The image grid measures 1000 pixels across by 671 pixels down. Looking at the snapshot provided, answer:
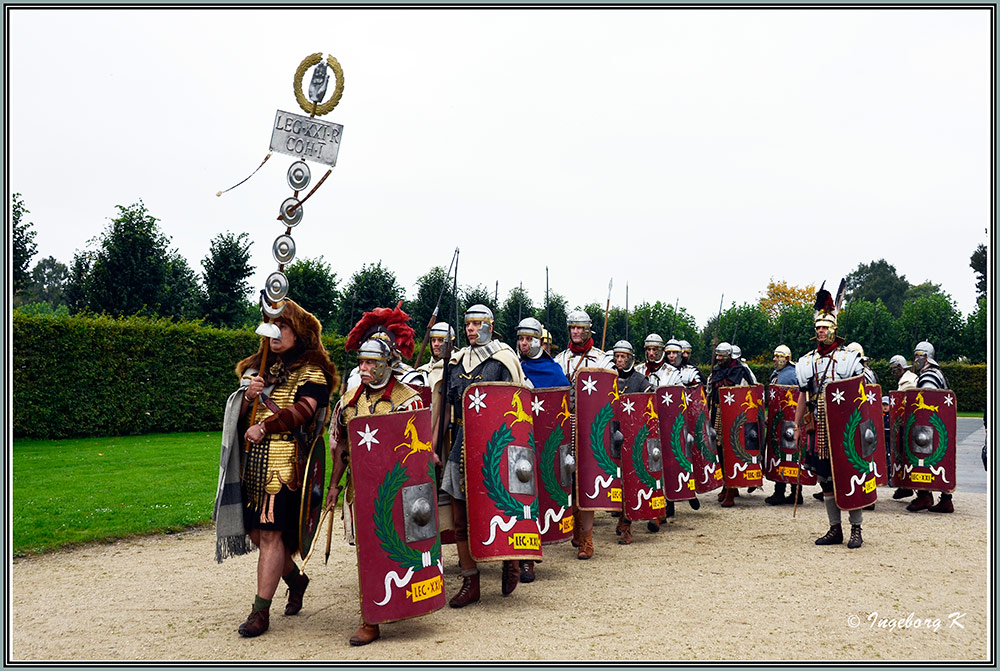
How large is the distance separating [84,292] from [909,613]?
2797 cm

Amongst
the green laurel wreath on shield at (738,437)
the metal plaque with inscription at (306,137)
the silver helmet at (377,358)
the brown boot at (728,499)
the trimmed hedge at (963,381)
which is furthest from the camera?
the trimmed hedge at (963,381)

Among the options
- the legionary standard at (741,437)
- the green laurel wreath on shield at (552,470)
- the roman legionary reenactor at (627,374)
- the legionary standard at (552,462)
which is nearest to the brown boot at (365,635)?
the legionary standard at (552,462)

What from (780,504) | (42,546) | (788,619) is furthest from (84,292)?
(788,619)

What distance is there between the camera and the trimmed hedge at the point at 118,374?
1534 centimetres

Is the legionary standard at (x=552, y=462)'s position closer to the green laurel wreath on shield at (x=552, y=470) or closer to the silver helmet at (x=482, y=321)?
the green laurel wreath on shield at (x=552, y=470)

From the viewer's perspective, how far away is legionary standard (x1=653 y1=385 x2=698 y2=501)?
8.35 metres

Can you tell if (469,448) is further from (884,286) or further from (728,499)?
(884,286)

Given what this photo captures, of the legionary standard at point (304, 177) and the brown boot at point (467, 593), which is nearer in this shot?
the legionary standard at point (304, 177)

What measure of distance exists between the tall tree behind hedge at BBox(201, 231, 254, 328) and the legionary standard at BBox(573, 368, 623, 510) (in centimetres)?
2274

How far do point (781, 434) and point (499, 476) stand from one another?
17.9 ft

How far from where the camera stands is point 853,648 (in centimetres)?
438

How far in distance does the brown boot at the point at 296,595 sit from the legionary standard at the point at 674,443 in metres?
4.12

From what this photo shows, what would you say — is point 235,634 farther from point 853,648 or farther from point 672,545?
point 672,545

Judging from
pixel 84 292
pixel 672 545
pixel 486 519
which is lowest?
pixel 672 545
